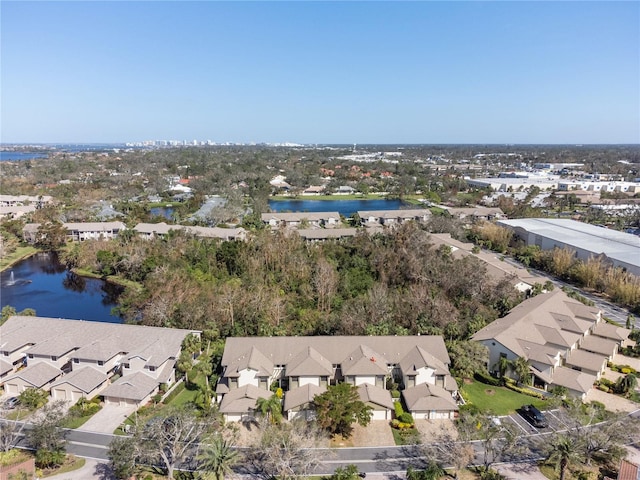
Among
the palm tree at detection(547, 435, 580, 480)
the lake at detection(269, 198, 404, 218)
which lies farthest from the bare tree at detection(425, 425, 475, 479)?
the lake at detection(269, 198, 404, 218)

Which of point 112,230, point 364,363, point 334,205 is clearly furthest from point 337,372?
point 334,205

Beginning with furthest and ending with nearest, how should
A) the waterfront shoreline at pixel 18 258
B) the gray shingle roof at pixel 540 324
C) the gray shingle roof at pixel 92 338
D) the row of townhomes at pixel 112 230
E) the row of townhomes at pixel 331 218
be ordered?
the row of townhomes at pixel 331 218
the row of townhomes at pixel 112 230
the waterfront shoreline at pixel 18 258
the gray shingle roof at pixel 540 324
the gray shingle roof at pixel 92 338

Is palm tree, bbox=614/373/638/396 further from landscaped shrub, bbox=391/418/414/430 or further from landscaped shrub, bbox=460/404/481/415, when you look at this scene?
landscaped shrub, bbox=391/418/414/430

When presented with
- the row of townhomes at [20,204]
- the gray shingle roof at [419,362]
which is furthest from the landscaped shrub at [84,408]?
the row of townhomes at [20,204]

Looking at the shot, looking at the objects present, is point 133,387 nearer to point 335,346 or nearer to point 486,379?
point 335,346

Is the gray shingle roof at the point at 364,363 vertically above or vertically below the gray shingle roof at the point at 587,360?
above

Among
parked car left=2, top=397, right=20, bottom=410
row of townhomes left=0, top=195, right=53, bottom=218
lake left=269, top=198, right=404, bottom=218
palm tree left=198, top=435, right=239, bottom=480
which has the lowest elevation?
parked car left=2, top=397, right=20, bottom=410

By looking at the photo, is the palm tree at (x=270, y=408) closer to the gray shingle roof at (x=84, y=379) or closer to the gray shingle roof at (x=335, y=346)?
the gray shingle roof at (x=335, y=346)
